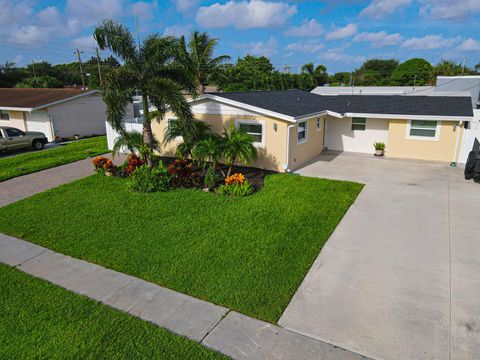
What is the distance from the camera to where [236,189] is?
433 inches

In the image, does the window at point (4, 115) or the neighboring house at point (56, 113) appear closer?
the neighboring house at point (56, 113)

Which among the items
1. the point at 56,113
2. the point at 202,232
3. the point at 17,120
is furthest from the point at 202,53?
the point at 202,232

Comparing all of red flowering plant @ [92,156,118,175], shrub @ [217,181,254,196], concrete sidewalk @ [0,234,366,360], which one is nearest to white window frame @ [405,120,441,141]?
shrub @ [217,181,254,196]

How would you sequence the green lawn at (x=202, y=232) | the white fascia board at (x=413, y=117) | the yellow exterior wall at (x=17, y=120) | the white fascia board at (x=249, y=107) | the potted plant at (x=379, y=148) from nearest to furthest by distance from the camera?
the green lawn at (x=202, y=232)
the white fascia board at (x=249, y=107)
the white fascia board at (x=413, y=117)
the potted plant at (x=379, y=148)
the yellow exterior wall at (x=17, y=120)

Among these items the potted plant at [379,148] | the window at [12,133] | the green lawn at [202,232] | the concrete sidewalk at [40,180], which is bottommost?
the green lawn at [202,232]

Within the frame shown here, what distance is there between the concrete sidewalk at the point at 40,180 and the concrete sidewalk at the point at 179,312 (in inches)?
198

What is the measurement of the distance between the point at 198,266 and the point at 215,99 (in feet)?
30.4

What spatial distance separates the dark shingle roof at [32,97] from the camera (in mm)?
22244

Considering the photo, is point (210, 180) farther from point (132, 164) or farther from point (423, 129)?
point (423, 129)

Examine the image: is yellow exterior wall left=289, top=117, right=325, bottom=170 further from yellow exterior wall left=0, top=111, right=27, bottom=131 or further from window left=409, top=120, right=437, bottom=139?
yellow exterior wall left=0, top=111, right=27, bottom=131

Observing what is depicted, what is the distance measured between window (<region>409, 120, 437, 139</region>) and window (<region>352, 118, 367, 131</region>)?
7.57ft

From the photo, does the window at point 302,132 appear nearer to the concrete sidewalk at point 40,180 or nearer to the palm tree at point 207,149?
the palm tree at point 207,149

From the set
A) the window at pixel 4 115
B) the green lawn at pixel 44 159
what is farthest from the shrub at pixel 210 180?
the window at pixel 4 115

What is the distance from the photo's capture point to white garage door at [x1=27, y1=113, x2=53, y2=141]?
73.4ft
